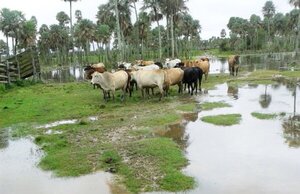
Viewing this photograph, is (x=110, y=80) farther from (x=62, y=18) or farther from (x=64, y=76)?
(x=62, y=18)

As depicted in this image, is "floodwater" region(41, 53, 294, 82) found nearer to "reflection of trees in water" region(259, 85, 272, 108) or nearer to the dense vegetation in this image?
the dense vegetation

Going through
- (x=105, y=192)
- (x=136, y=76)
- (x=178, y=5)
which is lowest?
(x=105, y=192)

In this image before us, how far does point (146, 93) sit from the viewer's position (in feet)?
70.8

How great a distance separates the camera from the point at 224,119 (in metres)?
14.2

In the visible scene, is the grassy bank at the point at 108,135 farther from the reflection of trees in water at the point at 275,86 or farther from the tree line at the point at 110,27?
the tree line at the point at 110,27

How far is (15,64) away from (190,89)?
45.3 ft

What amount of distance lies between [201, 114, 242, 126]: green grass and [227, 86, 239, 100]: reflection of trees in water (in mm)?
4851

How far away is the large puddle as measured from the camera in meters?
8.18

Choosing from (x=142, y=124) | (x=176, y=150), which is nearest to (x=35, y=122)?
(x=142, y=124)

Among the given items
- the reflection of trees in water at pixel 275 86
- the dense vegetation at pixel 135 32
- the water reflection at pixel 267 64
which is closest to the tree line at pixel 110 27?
the dense vegetation at pixel 135 32

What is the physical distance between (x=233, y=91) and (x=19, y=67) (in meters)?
16.5

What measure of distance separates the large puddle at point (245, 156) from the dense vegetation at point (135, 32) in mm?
29437

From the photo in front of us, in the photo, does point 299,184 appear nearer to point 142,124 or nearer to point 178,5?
point 142,124

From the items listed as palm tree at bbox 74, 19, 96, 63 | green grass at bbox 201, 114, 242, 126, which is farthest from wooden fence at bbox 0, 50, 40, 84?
palm tree at bbox 74, 19, 96, 63
